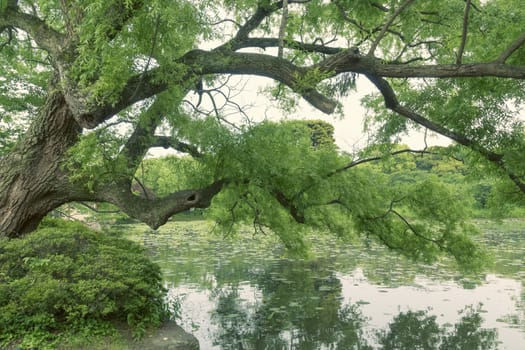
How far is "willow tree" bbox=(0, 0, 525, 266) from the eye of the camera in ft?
15.9

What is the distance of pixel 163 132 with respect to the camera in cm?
707

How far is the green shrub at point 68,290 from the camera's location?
4.77 meters

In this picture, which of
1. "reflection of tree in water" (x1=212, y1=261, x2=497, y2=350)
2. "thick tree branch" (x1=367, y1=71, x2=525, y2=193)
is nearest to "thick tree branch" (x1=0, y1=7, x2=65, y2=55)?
"thick tree branch" (x1=367, y1=71, x2=525, y2=193)

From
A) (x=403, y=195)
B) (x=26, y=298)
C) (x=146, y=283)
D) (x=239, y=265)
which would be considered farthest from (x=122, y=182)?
→ (x=239, y=265)

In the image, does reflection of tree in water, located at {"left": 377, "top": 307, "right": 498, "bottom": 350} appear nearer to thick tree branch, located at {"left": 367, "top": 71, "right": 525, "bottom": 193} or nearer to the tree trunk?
thick tree branch, located at {"left": 367, "top": 71, "right": 525, "bottom": 193}

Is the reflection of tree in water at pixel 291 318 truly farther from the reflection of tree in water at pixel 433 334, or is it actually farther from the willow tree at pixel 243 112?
the willow tree at pixel 243 112

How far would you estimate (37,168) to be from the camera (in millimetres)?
6582

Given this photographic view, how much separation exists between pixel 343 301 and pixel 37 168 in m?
5.82

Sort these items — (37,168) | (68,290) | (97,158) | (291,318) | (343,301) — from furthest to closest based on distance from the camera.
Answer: (343,301), (291,318), (37,168), (97,158), (68,290)

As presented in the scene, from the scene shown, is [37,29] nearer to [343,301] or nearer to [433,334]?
[343,301]

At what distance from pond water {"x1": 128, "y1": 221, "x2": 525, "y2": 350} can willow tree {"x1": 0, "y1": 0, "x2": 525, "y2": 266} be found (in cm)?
124

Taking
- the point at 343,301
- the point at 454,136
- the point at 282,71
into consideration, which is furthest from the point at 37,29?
the point at 343,301

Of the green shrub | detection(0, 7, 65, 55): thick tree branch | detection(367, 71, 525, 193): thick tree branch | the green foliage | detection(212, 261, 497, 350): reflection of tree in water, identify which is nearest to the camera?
the green shrub

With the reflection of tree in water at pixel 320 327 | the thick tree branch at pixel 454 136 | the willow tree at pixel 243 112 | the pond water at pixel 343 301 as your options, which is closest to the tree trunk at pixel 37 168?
the willow tree at pixel 243 112
